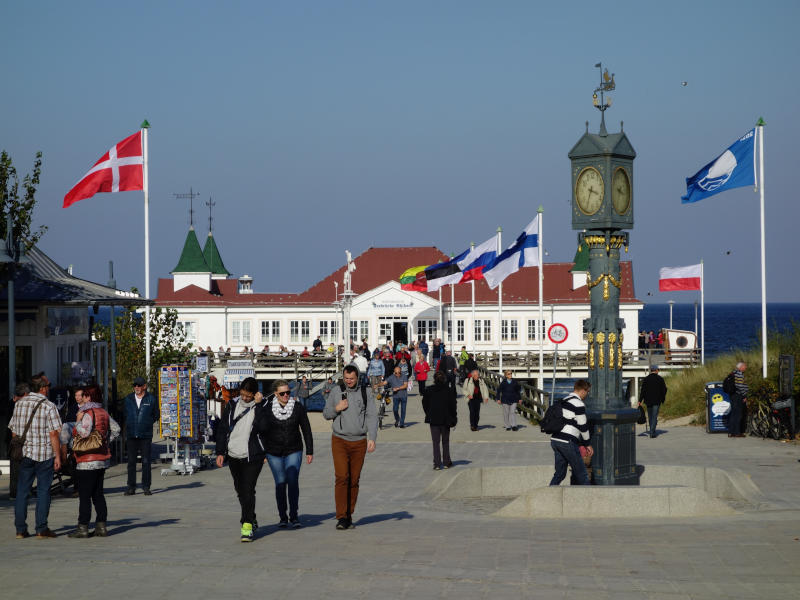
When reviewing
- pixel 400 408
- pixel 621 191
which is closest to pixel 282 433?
pixel 621 191

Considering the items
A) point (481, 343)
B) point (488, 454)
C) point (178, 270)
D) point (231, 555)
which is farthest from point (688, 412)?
point (178, 270)

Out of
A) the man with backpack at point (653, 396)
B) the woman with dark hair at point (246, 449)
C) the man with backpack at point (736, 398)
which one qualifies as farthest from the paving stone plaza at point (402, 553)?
the man with backpack at point (653, 396)

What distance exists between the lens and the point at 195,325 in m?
65.7

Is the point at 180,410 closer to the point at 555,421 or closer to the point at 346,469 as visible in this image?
the point at 346,469

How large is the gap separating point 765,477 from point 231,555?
9.93 meters

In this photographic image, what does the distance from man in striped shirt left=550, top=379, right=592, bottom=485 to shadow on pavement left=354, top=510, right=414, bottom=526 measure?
198 centimetres

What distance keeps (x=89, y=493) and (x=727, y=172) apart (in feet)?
56.8

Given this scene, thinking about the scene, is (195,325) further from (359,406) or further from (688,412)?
(359,406)

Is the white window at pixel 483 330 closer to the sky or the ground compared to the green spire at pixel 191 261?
closer to the ground

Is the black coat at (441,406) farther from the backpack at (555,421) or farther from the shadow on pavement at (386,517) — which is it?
the backpack at (555,421)

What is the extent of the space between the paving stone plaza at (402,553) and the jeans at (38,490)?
30 cm

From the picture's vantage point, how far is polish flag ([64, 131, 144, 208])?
23.6 meters

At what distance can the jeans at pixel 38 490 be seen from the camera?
38.7ft

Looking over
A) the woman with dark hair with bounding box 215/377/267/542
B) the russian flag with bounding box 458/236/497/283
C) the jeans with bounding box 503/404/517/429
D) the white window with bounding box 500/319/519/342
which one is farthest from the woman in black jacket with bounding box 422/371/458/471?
the white window with bounding box 500/319/519/342
